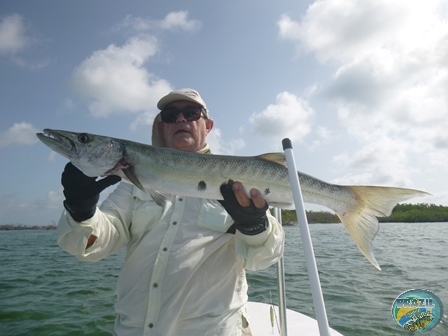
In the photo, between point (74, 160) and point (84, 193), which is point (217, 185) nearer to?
point (84, 193)

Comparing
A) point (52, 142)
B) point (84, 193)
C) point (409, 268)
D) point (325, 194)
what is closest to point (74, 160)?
point (52, 142)

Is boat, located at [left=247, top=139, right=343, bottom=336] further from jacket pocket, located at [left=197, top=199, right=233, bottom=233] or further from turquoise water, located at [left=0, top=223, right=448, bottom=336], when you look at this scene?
turquoise water, located at [left=0, top=223, right=448, bottom=336]

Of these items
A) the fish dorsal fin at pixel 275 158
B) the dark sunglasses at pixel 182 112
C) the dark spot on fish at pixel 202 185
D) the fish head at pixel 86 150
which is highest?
the dark sunglasses at pixel 182 112

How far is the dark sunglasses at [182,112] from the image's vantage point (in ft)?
12.8

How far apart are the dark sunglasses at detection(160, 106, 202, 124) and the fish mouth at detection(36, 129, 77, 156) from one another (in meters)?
1.14

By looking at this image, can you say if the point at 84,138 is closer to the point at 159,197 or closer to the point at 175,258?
the point at 159,197

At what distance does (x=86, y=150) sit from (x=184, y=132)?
1.14 meters

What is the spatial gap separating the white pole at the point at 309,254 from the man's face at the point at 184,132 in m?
1.58

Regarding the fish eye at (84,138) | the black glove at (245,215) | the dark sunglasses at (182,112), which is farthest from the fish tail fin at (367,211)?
the fish eye at (84,138)

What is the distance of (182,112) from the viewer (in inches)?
153

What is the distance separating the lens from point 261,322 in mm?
5121

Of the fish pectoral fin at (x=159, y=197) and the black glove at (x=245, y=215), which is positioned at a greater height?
the fish pectoral fin at (x=159, y=197)

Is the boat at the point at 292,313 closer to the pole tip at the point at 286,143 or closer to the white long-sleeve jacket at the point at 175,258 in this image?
the pole tip at the point at 286,143

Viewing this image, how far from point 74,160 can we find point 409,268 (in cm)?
1549
